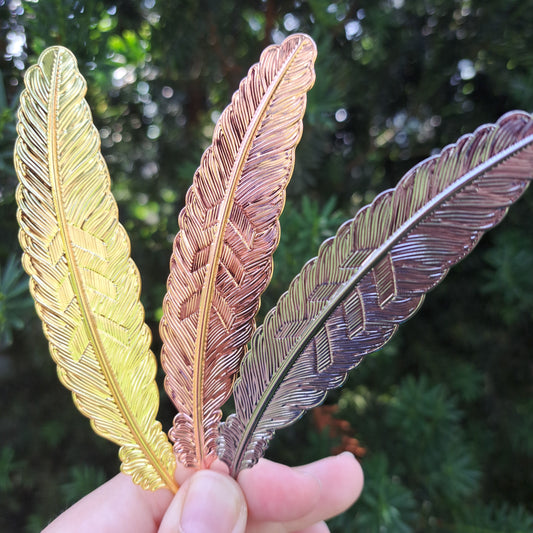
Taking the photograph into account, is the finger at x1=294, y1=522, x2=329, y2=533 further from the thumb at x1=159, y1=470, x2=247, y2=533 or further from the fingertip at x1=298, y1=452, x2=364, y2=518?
the thumb at x1=159, y1=470, x2=247, y2=533

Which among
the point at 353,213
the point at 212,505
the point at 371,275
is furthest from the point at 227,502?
the point at 353,213

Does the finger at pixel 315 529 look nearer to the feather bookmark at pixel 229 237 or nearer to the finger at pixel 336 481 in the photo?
the finger at pixel 336 481

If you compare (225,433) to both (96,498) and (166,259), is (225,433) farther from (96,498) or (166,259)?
(166,259)

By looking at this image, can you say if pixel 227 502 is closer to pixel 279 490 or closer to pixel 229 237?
pixel 279 490

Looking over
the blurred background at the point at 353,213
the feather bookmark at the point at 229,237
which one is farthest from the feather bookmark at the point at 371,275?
the blurred background at the point at 353,213

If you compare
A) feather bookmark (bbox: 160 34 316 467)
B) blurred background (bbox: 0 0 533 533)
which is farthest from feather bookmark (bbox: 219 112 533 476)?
blurred background (bbox: 0 0 533 533)

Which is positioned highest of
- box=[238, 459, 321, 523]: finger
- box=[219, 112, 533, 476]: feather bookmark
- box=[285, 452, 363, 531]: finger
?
box=[219, 112, 533, 476]: feather bookmark
